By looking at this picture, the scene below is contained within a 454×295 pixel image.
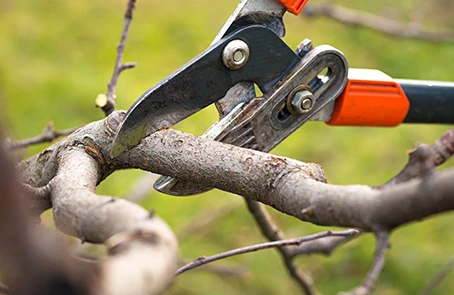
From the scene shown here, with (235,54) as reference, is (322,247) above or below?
below

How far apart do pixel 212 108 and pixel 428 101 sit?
9.22 ft

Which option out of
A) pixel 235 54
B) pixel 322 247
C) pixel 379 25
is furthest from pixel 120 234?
pixel 379 25

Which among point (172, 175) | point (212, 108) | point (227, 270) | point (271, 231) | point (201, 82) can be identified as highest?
point (201, 82)

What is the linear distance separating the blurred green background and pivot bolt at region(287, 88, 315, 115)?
Answer: 0.99 m

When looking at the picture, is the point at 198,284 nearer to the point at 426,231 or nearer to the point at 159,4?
the point at 426,231

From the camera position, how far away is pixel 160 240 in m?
0.76

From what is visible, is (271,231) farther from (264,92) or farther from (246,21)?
(246,21)

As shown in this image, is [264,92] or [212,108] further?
[212,108]

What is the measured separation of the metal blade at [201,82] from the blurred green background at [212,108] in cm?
88

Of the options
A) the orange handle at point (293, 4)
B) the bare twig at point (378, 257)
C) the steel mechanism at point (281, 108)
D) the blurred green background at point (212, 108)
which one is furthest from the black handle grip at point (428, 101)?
the blurred green background at point (212, 108)

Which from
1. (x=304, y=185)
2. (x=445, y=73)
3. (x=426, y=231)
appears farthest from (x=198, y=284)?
(x=445, y=73)

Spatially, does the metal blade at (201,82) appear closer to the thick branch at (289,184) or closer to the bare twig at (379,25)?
the thick branch at (289,184)

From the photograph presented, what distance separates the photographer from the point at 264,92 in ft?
4.24

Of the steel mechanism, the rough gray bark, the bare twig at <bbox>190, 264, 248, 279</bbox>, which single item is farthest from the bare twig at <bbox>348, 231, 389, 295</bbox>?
the bare twig at <bbox>190, 264, 248, 279</bbox>
